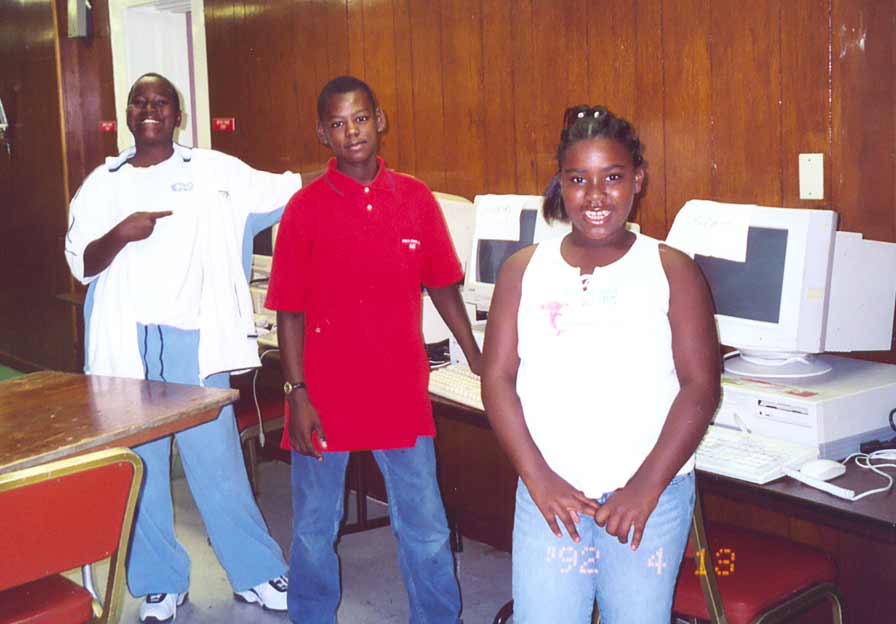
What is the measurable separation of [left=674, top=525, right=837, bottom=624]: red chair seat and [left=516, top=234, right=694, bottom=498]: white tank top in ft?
1.48

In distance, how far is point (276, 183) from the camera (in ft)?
9.73

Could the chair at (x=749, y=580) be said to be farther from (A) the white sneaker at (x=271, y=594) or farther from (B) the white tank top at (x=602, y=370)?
(A) the white sneaker at (x=271, y=594)

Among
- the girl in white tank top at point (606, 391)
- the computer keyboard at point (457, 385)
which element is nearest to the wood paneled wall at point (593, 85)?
the computer keyboard at point (457, 385)

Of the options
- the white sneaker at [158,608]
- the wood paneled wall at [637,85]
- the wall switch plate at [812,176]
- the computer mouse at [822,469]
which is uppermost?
the wood paneled wall at [637,85]

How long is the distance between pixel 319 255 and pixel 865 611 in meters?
1.65

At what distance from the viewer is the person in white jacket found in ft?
8.84

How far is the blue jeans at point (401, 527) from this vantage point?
2.27m

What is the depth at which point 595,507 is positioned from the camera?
1474mm

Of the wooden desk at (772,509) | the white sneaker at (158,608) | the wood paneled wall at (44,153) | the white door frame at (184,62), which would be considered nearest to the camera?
the wooden desk at (772,509)

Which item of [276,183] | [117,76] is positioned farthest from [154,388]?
[117,76]

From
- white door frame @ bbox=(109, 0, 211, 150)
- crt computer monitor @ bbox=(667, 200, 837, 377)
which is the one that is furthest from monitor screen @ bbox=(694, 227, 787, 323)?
white door frame @ bbox=(109, 0, 211, 150)

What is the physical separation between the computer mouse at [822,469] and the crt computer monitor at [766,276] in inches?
14.8

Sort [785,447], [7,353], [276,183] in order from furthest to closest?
[7,353] → [276,183] → [785,447]

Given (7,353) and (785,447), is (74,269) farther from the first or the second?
(7,353)
